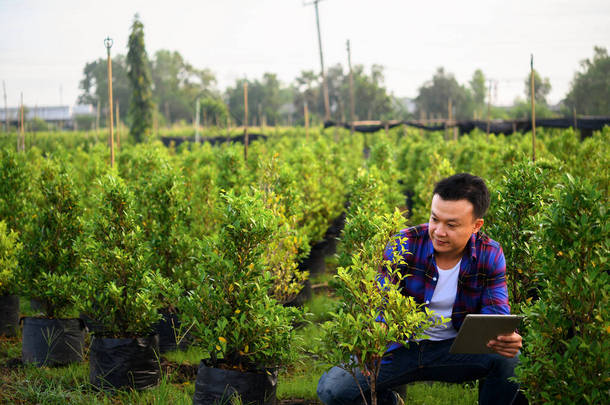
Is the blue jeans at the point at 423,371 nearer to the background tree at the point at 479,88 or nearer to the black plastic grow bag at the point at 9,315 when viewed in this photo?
the black plastic grow bag at the point at 9,315

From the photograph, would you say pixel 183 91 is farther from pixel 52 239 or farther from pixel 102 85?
pixel 52 239

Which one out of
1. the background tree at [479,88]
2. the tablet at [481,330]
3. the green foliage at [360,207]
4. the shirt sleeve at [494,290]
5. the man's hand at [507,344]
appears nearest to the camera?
the tablet at [481,330]

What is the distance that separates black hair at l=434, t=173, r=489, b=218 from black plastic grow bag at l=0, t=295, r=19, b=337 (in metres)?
4.97

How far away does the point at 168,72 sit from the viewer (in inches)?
3041

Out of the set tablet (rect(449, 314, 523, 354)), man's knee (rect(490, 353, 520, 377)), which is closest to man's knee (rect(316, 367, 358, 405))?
tablet (rect(449, 314, 523, 354))

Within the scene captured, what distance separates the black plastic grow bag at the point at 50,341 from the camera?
528 centimetres

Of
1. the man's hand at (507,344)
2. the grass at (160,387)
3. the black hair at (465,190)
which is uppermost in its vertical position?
the black hair at (465,190)

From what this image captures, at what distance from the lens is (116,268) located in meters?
4.80

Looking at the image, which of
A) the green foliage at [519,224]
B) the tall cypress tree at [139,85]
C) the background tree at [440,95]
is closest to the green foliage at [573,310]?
the green foliage at [519,224]

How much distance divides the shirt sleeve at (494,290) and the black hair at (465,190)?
1.03 ft

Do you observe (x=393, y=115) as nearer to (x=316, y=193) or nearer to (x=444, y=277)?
(x=316, y=193)

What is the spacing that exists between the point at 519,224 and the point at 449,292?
1045 millimetres

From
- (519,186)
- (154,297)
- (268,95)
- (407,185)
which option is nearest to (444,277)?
(519,186)

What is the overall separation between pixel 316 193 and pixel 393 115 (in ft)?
155
